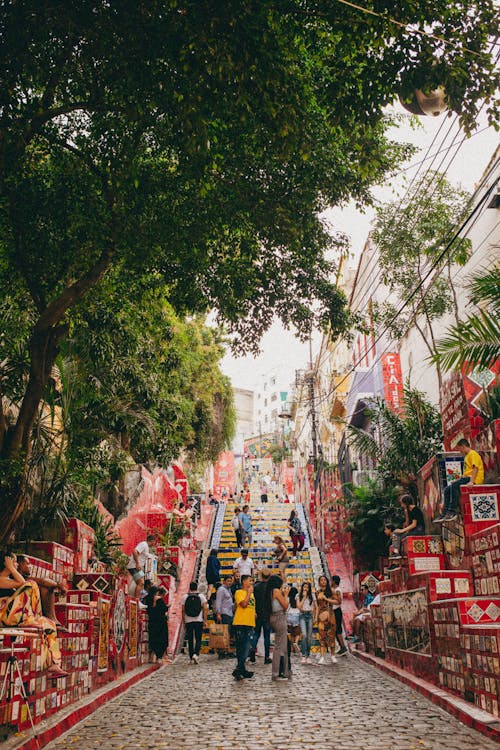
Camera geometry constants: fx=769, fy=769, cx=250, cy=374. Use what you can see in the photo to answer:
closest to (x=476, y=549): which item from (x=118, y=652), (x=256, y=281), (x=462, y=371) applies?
(x=462, y=371)

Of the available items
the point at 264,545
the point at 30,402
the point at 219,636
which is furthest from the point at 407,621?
the point at 264,545

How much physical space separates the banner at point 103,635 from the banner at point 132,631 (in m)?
2.21

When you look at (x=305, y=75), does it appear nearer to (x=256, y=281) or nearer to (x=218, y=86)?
(x=218, y=86)

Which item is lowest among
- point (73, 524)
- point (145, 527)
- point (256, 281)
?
point (73, 524)

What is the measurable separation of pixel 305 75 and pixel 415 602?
23.9ft

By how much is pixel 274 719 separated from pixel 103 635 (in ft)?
13.1

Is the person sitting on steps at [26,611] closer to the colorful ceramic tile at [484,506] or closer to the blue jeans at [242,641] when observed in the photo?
the blue jeans at [242,641]

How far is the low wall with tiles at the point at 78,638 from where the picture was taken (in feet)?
23.0

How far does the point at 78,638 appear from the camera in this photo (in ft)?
31.4

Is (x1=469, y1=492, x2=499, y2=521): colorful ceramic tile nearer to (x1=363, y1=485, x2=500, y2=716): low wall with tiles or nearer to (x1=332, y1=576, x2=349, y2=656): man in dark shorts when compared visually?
(x1=363, y1=485, x2=500, y2=716): low wall with tiles

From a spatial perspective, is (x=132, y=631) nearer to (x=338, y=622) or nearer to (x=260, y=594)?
(x=260, y=594)

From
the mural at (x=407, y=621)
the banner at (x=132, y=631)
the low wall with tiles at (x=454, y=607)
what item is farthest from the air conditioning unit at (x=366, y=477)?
the banner at (x=132, y=631)

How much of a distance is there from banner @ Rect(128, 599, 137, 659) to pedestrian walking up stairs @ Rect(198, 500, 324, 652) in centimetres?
417

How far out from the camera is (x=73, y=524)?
42.8 ft
